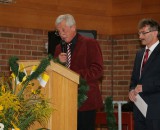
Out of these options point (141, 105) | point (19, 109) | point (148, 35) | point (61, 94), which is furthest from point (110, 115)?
point (19, 109)

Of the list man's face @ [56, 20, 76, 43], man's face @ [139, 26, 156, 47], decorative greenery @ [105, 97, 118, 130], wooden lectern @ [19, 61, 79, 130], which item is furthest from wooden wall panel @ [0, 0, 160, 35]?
wooden lectern @ [19, 61, 79, 130]

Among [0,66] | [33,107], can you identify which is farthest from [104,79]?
[33,107]

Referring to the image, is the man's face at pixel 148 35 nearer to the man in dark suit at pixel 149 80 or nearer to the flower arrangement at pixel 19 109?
the man in dark suit at pixel 149 80

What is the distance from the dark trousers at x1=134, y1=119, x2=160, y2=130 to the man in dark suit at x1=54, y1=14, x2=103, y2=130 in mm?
475

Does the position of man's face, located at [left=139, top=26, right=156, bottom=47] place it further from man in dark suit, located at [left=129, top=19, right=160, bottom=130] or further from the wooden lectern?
the wooden lectern

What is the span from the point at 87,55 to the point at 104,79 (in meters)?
3.92

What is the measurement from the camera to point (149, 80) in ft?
Answer: 16.1

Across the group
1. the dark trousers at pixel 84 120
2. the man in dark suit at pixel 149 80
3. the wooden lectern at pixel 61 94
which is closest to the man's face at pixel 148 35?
the man in dark suit at pixel 149 80

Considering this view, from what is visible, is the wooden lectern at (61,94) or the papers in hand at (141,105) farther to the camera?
the papers in hand at (141,105)

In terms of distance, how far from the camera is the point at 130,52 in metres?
8.62

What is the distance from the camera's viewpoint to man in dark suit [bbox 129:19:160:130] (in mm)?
4867

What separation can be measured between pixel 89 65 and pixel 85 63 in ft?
0.14

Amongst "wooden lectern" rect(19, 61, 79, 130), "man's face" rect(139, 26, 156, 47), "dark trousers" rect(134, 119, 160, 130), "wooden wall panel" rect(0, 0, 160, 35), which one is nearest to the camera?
"wooden lectern" rect(19, 61, 79, 130)

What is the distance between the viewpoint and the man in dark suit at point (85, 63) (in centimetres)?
464
